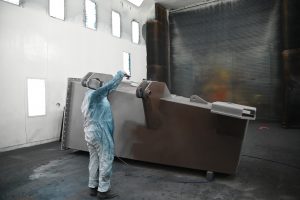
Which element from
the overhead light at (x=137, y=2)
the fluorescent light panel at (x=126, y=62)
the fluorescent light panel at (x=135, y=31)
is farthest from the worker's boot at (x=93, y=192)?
the overhead light at (x=137, y=2)

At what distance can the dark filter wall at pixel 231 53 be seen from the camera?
257 inches

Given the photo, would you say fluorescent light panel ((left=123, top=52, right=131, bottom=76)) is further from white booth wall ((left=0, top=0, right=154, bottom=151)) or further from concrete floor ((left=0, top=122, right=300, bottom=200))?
concrete floor ((left=0, top=122, right=300, bottom=200))

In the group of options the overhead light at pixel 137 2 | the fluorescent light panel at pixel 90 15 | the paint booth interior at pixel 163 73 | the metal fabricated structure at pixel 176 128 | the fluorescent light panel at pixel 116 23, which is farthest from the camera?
the overhead light at pixel 137 2

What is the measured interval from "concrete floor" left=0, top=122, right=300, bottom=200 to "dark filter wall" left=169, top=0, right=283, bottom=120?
124 inches

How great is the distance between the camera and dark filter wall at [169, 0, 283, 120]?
21.4 ft

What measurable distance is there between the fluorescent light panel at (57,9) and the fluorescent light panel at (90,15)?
651 millimetres

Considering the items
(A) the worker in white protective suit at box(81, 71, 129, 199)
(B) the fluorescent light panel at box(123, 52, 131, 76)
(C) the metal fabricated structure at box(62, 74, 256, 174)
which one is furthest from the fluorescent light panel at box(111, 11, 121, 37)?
(A) the worker in white protective suit at box(81, 71, 129, 199)

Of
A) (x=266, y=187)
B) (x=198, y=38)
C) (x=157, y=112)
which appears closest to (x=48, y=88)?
(x=157, y=112)

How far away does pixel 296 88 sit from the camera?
18.0 feet

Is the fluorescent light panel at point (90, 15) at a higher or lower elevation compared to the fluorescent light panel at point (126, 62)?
higher

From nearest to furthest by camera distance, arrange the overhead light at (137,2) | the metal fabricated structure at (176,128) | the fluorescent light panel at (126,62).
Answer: the metal fabricated structure at (176,128), the fluorescent light panel at (126,62), the overhead light at (137,2)

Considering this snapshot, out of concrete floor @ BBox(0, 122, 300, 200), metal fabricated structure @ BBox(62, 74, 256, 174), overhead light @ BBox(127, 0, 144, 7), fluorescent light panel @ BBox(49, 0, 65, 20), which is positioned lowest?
concrete floor @ BBox(0, 122, 300, 200)

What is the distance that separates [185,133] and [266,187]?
993 millimetres

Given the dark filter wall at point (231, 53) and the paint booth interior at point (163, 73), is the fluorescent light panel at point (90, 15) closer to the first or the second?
the paint booth interior at point (163, 73)
